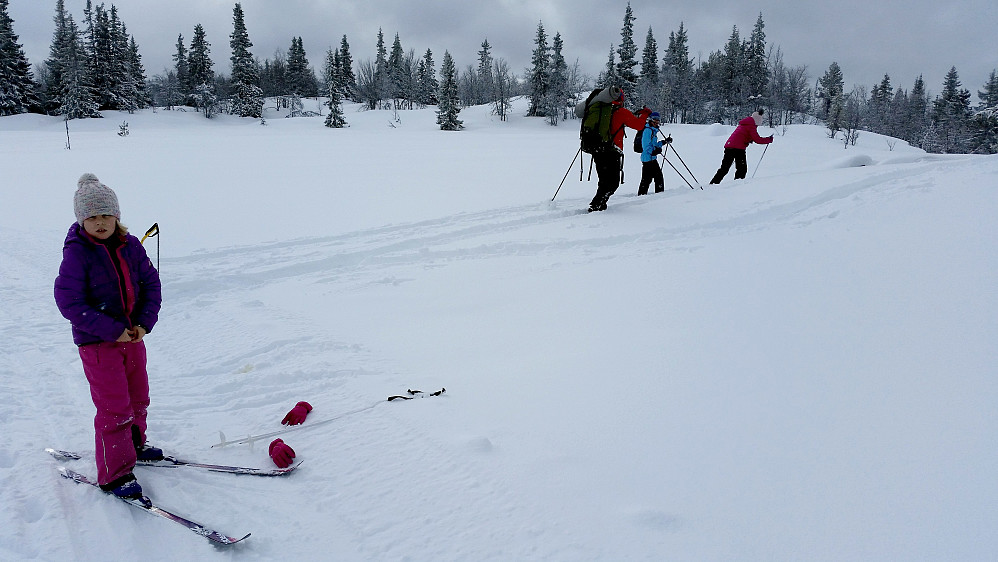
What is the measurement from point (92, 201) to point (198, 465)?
1549 millimetres

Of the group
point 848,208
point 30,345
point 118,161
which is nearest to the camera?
point 30,345

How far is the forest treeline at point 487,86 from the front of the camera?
4266 centimetres

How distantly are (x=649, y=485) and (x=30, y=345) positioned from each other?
5242mm

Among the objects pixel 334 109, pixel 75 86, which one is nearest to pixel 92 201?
pixel 334 109

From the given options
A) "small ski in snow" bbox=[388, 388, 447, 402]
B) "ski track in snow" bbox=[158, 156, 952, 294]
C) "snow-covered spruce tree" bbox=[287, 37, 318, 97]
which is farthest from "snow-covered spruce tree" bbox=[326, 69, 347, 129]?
"small ski in snow" bbox=[388, 388, 447, 402]

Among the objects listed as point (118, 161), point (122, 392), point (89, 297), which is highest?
point (118, 161)

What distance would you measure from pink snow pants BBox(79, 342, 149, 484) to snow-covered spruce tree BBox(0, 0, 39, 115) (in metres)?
55.3

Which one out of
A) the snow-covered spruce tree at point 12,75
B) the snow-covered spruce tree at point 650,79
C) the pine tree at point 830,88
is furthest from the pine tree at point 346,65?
the pine tree at point 830,88

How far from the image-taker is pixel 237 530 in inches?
95.7

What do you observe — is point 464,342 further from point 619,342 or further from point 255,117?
point 255,117

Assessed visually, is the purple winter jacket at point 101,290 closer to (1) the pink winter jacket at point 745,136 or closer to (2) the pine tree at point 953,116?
(1) the pink winter jacket at point 745,136

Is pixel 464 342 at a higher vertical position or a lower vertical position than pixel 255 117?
lower

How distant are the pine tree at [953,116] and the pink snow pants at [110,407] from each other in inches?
2350

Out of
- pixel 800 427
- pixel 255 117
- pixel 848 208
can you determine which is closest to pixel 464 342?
pixel 800 427
